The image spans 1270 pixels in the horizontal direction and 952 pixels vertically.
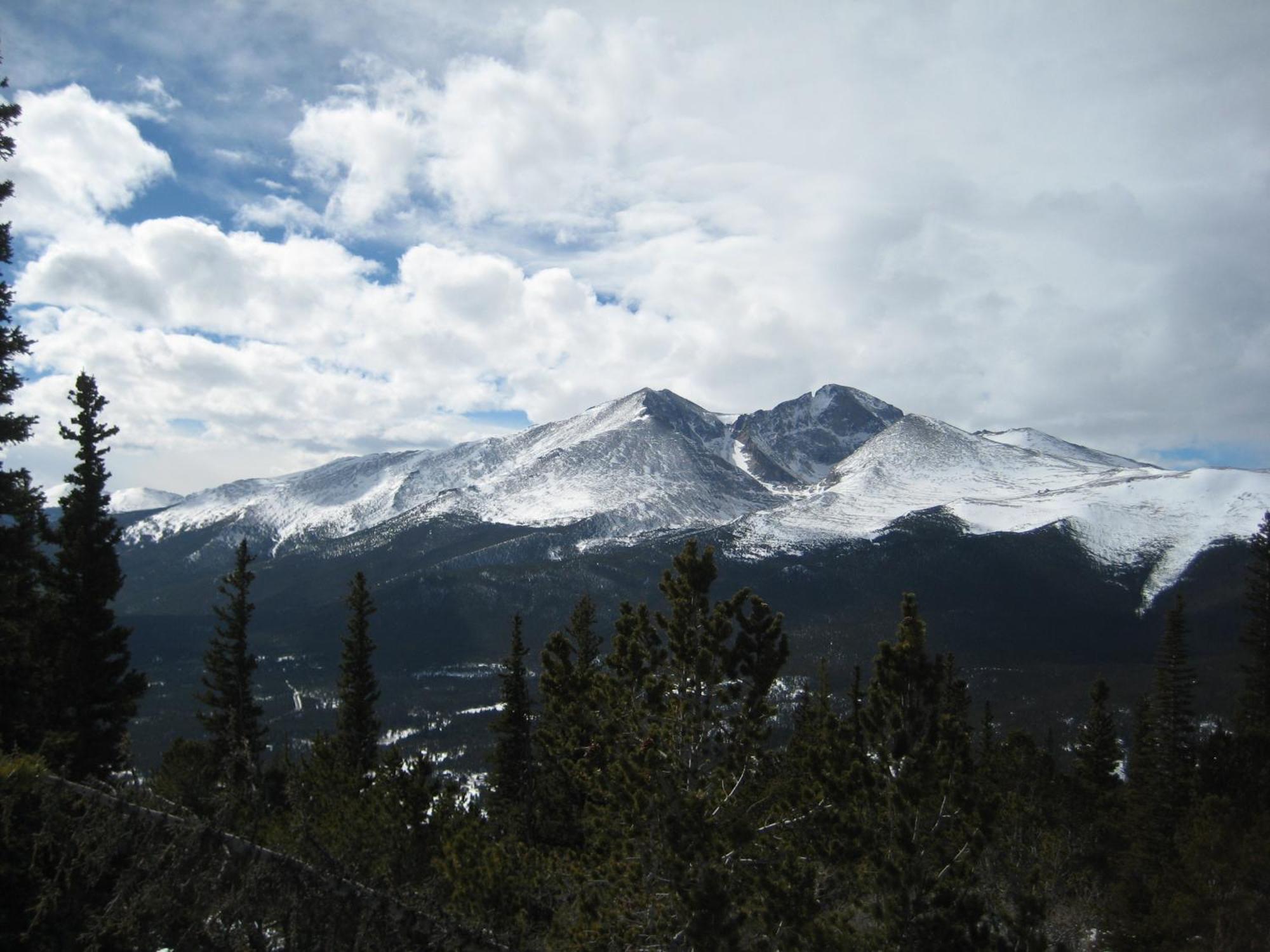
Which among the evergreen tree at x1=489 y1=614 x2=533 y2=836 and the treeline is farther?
the evergreen tree at x1=489 y1=614 x2=533 y2=836

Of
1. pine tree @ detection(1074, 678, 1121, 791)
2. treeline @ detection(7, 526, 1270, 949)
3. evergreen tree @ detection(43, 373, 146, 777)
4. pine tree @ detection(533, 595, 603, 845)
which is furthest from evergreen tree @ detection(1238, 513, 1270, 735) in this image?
evergreen tree @ detection(43, 373, 146, 777)

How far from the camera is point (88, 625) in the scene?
875 inches

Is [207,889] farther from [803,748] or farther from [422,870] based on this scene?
[422,870]

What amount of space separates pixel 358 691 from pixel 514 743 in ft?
35.5

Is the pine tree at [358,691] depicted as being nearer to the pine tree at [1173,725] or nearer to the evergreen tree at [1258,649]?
the pine tree at [1173,725]

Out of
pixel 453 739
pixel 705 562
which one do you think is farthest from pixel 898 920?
pixel 453 739

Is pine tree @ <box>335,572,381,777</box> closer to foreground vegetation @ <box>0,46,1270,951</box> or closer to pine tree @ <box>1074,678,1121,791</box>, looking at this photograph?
foreground vegetation @ <box>0,46,1270,951</box>

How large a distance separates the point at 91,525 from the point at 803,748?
842 inches

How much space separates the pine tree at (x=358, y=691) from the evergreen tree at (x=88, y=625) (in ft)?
69.2

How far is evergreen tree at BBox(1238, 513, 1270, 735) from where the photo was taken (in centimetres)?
4069

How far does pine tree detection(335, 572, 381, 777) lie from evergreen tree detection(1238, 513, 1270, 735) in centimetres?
4684

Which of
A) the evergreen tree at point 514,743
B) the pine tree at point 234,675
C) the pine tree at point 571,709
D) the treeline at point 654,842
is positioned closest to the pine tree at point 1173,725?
the treeline at point 654,842

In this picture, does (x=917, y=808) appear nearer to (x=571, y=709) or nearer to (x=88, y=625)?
(x=571, y=709)

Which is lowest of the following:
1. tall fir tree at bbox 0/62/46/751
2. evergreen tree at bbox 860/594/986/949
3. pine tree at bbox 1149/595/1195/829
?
pine tree at bbox 1149/595/1195/829
